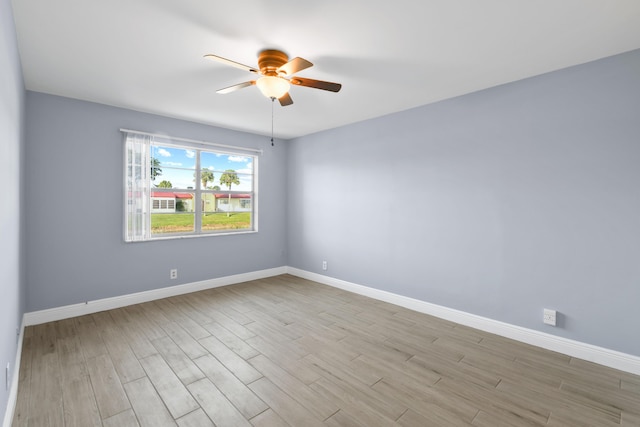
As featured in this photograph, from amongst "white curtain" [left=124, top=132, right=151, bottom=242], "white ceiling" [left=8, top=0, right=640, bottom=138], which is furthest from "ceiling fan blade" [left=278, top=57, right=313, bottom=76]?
"white curtain" [left=124, top=132, right=151, bottom=242]

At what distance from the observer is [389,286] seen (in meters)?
3.91

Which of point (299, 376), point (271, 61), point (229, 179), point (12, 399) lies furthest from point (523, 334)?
point (229, 179)

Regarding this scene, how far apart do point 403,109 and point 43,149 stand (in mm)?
4234

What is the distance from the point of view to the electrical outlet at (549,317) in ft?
8.61

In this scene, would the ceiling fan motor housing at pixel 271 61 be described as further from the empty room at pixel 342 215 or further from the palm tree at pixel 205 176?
the palm tree at pixel 205 176

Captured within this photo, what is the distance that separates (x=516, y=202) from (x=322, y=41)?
2390 millimetres

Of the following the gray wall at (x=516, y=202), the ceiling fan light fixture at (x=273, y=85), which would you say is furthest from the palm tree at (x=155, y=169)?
the gray wall at (x=516, y=202)

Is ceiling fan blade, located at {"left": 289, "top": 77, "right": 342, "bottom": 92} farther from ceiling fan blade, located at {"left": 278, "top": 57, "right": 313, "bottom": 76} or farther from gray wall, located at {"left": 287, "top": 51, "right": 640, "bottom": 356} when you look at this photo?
gray wall, located at {"left": 287, "top": 51, "right": 640, "bottom": 356}

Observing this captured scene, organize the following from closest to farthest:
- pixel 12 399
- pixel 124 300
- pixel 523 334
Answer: pixel 12 399 → pixel 523 334 → pixel 124 300

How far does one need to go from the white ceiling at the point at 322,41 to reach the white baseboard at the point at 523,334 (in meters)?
2.46

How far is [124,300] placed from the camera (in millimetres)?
3670

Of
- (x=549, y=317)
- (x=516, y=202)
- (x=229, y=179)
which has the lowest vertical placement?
(x=549, y=317)

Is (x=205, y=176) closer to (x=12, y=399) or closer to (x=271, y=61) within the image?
(x=271, y=61)

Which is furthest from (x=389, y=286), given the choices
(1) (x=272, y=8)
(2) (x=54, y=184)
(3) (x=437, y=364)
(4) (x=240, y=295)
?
(2) (x=54, y=184)
